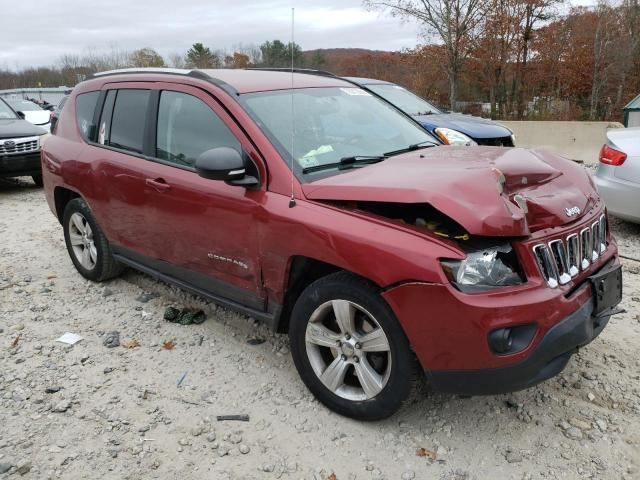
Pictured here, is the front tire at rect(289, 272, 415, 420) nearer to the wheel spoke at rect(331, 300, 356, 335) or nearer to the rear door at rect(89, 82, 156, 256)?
the wheel spoke at rect(331, 300, 356, 335)

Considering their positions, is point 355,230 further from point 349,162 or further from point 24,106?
point 24,106

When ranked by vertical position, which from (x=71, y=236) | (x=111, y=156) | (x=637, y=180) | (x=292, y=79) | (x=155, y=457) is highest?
(x=292, y=79)

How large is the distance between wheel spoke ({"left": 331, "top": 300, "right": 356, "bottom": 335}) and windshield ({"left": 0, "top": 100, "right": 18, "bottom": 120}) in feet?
32.8

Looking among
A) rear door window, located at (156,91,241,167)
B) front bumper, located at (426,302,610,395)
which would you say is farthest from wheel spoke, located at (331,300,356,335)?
rear door window, located at (156,91,241,167)

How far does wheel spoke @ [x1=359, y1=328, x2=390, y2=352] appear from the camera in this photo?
263cm

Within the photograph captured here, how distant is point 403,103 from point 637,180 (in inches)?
165

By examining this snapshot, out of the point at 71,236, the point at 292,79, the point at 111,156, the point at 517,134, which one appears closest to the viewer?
the point at 292,79

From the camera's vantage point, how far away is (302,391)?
3.21 meters

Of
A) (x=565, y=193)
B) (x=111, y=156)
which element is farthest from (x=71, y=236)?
(x=565, y=193)

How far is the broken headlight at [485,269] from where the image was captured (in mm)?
2361

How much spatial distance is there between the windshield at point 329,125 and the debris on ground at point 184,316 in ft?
5.66

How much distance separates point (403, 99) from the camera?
29.6 feet

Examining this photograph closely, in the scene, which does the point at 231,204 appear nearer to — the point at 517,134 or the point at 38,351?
the point at 38,351

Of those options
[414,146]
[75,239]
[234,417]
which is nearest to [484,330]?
[234,417]
